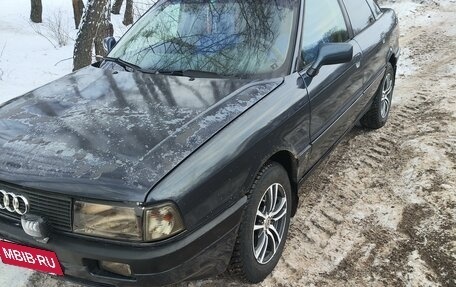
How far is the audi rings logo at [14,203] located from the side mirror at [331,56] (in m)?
1.86

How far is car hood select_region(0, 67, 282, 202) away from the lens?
200cm

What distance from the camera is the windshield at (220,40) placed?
2.95m

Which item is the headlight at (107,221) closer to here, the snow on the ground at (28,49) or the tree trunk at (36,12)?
the snow on the ground at (28,49)

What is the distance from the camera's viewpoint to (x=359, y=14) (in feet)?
13.4

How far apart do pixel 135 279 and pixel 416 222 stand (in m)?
2.12

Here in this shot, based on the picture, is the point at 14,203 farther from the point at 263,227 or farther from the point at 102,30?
the point at 102,30

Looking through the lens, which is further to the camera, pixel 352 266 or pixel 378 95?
pixel 378 95

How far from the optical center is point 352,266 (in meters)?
2.81

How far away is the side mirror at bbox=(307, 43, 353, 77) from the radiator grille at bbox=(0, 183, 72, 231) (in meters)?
1.74

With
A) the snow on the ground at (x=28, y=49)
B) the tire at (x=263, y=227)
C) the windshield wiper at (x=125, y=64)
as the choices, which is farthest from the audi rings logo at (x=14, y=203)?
the snow on the ground at (x=28, y=49)

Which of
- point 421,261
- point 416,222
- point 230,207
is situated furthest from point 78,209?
point 416,222

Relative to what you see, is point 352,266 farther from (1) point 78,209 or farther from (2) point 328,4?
(2) point 328,4

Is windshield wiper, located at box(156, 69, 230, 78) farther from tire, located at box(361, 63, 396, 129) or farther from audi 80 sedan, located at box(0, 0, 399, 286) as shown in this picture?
tire, located at box(361, 63, 396, 129)

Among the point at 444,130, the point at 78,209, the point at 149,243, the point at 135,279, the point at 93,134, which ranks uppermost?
the point at 93,134
